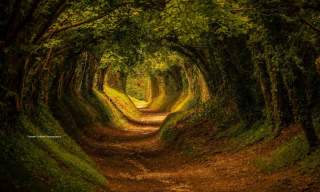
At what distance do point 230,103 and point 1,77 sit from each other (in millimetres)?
17562

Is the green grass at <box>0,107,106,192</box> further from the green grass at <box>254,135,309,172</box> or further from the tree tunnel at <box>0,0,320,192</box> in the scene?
the green grass at <box>254,135,309,172</box>

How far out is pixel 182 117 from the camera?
1438 inches

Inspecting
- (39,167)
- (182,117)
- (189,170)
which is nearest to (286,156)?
(189,170)

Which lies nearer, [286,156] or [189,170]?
[286,156]

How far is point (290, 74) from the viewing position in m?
16.9

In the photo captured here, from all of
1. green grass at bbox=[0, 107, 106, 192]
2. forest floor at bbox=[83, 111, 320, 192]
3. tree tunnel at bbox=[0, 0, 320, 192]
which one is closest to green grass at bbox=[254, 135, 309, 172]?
tree tunnel at bbox=[0, 0, 320, 192]

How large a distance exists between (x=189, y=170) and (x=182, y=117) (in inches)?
615

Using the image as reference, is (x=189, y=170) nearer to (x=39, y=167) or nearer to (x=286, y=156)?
(x=286, y=156)

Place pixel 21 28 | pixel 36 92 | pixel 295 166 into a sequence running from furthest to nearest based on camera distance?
pixel 36 92, pixel 295 166, pixel 21 28

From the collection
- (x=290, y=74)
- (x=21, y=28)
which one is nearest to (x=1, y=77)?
(x=21, y=28)

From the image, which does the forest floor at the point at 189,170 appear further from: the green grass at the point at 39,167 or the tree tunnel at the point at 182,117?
the green grass at the point at 39,167

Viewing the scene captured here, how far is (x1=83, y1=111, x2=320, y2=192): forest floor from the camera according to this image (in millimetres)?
15836

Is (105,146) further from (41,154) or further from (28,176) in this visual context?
(28,176)

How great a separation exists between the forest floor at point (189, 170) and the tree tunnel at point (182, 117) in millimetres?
59
